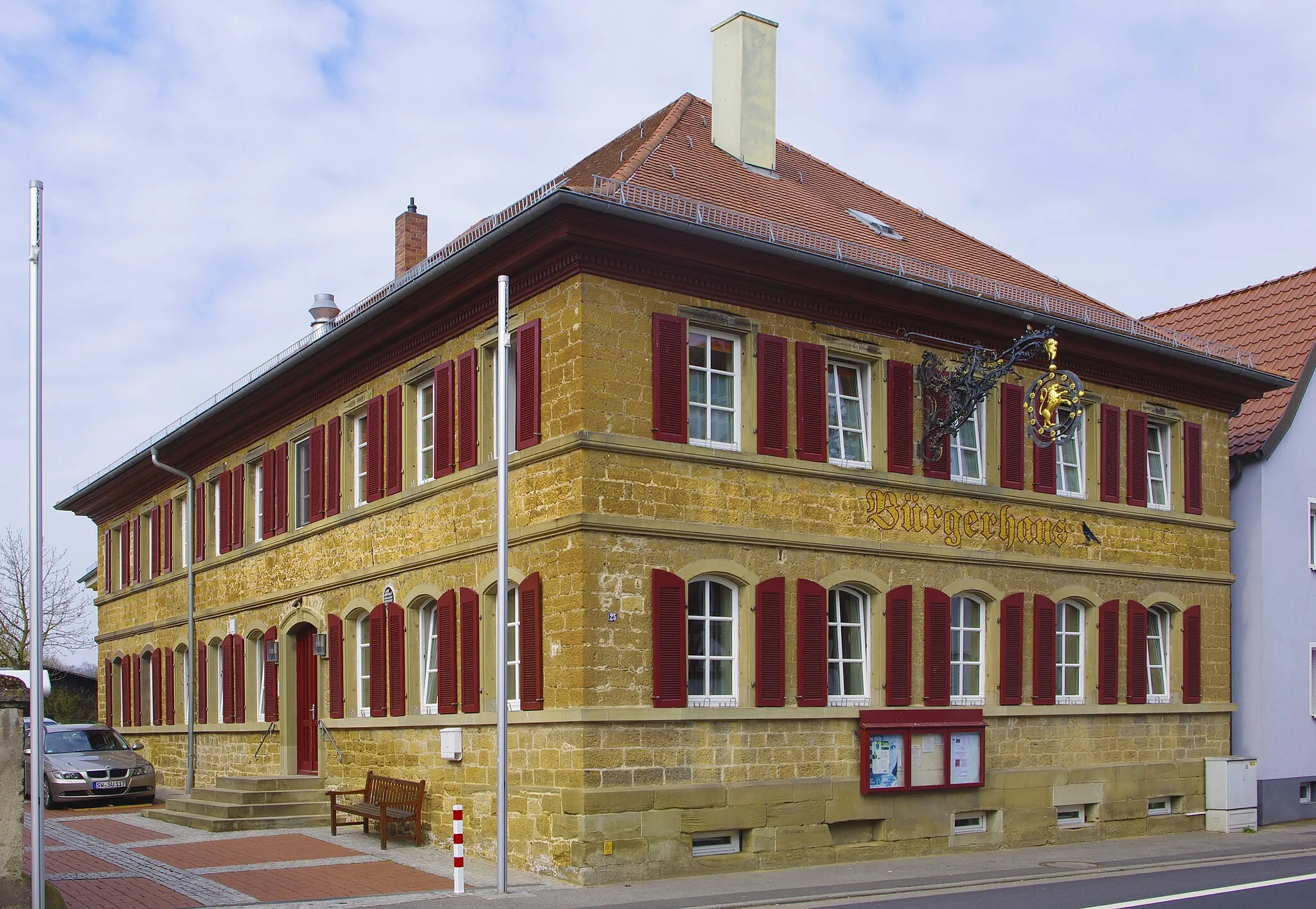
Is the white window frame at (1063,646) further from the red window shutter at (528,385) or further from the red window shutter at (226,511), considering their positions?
the red window shutter at (226,511)

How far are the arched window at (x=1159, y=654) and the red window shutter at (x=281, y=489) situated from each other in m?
13.5

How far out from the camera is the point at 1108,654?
2136cm

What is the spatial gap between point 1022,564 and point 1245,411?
739 cm

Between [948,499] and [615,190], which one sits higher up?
[615,190]

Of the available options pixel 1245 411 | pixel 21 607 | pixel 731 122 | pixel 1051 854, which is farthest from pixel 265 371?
pixel 21 607

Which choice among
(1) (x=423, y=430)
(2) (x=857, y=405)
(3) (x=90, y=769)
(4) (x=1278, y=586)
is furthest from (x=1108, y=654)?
(3) (x=90, y=769)

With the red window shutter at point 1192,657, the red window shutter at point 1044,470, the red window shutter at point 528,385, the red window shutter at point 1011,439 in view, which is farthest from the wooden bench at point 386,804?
the red window shutter at point 1192,657

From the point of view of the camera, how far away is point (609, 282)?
1642 centimetres

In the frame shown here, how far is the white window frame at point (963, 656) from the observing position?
19.6 metres

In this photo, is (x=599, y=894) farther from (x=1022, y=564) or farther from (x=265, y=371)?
(x=265, y=371)

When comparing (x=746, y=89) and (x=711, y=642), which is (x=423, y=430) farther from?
(x=746, y=89)

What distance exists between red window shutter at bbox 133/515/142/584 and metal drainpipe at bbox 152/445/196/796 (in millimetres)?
4185

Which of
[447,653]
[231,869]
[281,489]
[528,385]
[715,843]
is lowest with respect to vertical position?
[231,869]

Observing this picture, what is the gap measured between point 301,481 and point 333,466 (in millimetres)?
2104
